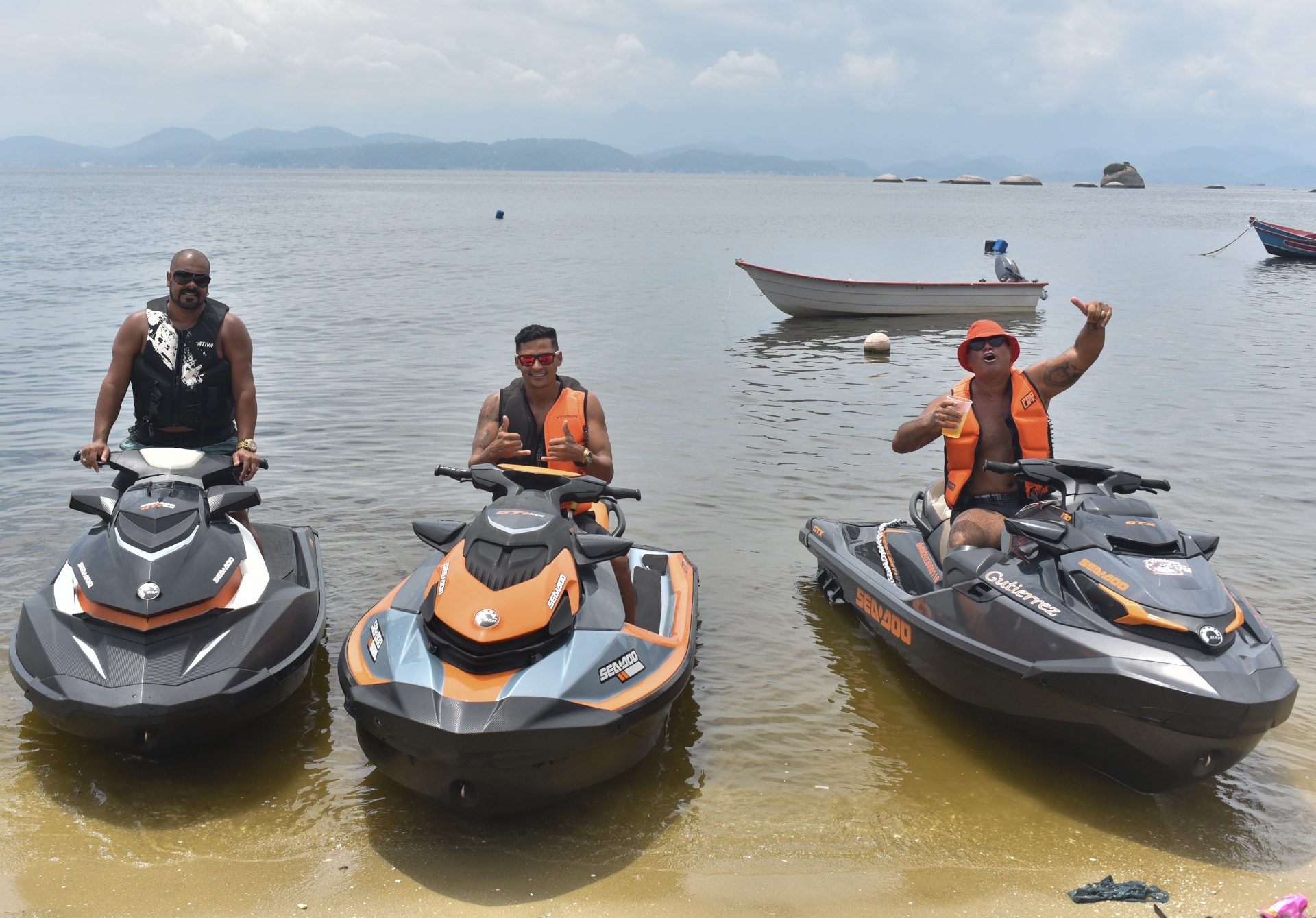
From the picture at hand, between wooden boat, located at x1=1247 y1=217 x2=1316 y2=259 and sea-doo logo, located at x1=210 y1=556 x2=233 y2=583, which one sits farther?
wooden boat, located at x1=1247 y1=217 x2=1316 y2=259

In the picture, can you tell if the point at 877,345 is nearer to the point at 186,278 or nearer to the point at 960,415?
the point at 960,415

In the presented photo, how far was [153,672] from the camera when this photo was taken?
389 centimetres

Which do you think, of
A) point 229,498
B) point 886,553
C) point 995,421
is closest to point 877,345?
point 886,553

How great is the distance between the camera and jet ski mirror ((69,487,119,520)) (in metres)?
4.58

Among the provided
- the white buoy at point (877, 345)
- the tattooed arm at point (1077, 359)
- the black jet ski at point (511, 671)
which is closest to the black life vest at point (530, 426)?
the black jet ski at point (511, 671)

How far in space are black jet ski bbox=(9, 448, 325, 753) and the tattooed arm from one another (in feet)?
12.6

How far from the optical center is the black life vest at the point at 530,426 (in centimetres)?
537

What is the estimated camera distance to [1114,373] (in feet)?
50.2

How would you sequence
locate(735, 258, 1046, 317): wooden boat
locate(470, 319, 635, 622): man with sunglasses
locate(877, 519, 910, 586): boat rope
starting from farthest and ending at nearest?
locate(735, 258, 1046, 317): wooden boat < locate(877, 519, 910, 586): boat rope < locate(470, 319, 635, 622): man with sunglasses

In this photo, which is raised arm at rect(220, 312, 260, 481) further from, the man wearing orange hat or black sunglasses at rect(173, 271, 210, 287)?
the man wearing orange hat

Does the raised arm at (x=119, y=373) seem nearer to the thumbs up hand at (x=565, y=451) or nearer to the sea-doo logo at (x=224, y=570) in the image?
the sea-doo logo at (x=224, y=570)

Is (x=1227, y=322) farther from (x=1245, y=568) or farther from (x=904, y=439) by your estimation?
(x=904, y=439)

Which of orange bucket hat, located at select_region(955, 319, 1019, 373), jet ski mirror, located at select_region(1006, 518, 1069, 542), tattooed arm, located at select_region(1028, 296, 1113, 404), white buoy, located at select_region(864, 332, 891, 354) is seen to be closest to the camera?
jet ski mirror, located at select_region(1006, 518, 1069, 542)

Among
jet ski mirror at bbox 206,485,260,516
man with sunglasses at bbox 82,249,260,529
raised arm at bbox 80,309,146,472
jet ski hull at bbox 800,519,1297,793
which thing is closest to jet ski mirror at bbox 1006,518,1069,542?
jet ski hull at bbox 800,519,1297,793
